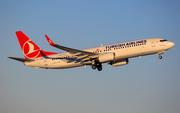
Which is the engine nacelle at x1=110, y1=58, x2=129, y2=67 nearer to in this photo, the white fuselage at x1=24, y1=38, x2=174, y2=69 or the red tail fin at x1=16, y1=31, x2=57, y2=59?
the white fuselage at x1=24, y1=38, x2=174, y2=69

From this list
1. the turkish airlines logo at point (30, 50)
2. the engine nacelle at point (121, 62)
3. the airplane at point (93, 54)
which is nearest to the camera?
the airplane at point (93, 54)

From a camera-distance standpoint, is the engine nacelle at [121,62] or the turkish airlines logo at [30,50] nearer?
the engine nacelle at [121,62]

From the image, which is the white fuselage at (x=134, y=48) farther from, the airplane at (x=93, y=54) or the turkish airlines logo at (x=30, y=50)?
the turkish airlines logo at (x=30, y=50)

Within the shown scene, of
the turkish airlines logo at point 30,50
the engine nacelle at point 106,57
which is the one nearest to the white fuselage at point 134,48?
the engine nacelle at point 106,57

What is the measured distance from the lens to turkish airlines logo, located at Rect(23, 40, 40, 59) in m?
51.2

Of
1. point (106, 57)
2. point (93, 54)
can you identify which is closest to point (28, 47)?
point (93, 54)

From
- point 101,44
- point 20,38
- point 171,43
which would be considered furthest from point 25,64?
point 171,43

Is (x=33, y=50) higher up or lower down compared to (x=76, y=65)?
higher up

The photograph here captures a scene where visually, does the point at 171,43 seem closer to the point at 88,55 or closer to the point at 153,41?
the point at 153,41

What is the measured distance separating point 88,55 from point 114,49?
16.3 ft

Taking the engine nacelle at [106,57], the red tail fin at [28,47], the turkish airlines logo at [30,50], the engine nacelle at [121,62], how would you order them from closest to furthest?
the engine nacelle at [106,57]
the engine nacelle at [121,62]
the red tail fin at [28,47]
the turkish airlines logo at [30,50]

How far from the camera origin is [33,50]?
169 ft

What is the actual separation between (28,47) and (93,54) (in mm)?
15305

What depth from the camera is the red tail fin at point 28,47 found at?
51000mm
